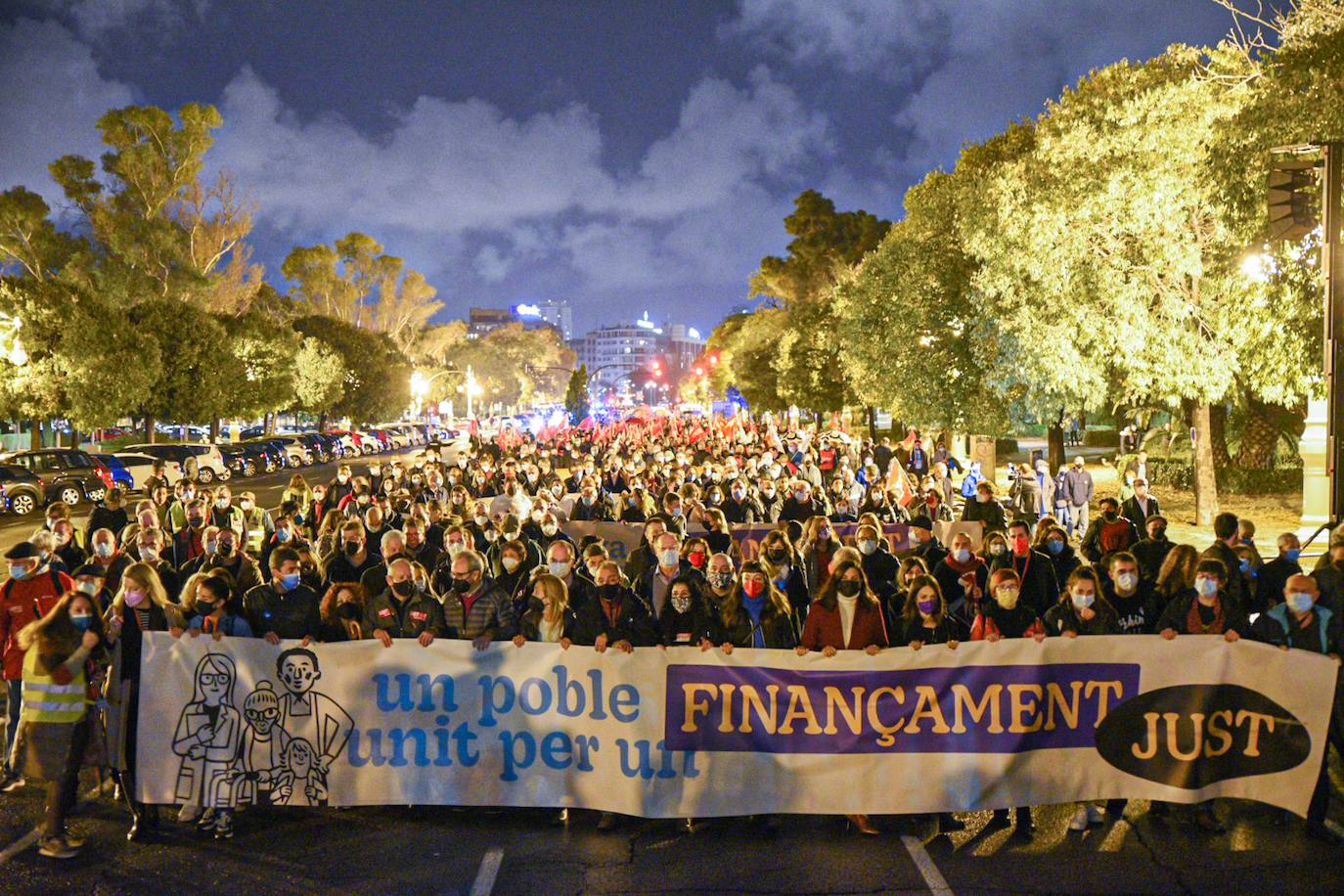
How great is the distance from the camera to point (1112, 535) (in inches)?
410

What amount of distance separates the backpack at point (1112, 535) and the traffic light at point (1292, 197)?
4099 millimetres

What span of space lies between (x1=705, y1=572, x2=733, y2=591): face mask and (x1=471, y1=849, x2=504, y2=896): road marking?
92.1 inches

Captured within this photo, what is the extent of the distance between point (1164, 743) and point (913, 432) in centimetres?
1792

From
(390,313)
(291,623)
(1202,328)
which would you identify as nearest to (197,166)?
(390,313)

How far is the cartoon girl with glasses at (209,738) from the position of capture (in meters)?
6.34

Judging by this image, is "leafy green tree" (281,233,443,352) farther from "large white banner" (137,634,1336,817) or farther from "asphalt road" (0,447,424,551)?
"large white banner" (137,634,1336,817)

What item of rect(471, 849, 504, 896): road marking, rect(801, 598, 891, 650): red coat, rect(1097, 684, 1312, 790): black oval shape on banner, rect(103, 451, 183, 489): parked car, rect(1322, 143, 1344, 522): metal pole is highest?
rect(1322, 143, 1344, 522): metal pole

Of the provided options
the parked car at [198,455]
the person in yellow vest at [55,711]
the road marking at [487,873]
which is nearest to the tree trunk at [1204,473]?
the road marking at [487,873]

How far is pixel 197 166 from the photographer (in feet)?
178

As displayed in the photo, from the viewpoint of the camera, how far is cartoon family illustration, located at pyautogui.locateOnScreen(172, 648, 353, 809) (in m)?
6.36

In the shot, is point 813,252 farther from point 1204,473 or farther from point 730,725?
point 730,725

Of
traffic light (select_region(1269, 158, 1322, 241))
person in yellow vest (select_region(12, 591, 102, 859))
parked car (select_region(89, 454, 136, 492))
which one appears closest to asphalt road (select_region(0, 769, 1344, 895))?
person in yellow vest (select_region(12, 591, 102, 859))

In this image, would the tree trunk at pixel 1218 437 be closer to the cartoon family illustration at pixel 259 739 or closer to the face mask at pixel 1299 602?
the face mask at pixel 1299 602

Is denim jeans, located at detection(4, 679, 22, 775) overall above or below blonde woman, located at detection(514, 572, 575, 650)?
below
